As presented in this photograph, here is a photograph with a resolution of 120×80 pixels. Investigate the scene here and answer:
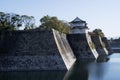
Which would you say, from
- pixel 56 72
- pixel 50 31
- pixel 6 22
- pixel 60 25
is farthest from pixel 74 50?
pixel 56 72

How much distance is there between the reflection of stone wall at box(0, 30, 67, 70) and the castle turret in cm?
1592

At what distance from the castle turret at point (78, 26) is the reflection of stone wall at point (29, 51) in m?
15.9

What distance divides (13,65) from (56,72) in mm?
3873

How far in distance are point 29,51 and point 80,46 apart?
47.9ft

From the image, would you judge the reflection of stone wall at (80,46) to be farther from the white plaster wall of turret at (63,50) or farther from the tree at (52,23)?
the white plaster wall of turret at (63,50)

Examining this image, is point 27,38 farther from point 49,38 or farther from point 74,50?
point 74,50

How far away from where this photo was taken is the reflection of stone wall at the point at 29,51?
22.4 meters

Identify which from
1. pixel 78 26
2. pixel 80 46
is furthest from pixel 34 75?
pixel 78 26

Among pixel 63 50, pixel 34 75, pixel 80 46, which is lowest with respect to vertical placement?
pixel 80 46

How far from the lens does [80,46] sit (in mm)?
36781

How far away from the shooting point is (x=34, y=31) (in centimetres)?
2400

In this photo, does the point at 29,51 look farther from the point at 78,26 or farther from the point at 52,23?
the point at 52,23

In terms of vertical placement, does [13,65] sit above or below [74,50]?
Answer: above

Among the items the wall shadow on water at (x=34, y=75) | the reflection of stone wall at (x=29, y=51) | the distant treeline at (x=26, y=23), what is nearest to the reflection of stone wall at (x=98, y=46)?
the distant treeline at (x=26, y=23)
